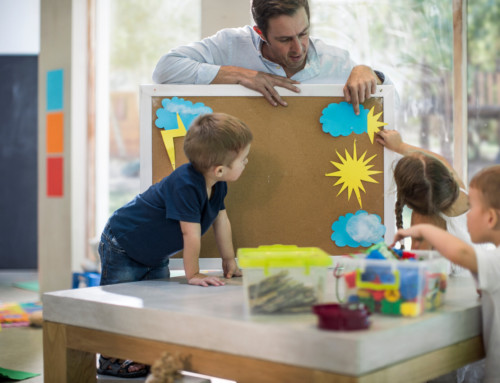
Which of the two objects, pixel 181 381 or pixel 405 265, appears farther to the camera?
pixel 181 381

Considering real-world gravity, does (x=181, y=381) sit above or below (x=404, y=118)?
below

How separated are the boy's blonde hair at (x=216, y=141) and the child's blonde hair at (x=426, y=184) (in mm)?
478

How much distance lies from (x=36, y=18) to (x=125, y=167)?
1385 mm

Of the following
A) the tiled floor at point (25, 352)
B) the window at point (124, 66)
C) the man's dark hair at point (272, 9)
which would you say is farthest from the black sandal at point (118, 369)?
the window at point (124, 66)

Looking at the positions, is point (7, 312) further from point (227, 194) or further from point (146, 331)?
point (146, 331)

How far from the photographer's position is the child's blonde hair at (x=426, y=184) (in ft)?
5.57

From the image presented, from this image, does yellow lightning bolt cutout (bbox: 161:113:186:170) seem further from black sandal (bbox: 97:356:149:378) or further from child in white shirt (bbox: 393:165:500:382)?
child in white shirt (bbox: 393:165:500:382)

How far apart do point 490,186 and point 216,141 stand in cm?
72

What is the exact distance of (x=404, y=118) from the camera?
3.87 metres

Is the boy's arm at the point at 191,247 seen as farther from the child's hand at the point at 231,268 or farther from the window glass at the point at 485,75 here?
the window glass at the point at 485,75

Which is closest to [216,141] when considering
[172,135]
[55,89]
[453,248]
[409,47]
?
[172,135]

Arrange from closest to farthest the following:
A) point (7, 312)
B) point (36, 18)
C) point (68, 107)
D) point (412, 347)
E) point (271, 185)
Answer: point (412, 347) < point (271, 185) < point (7, 312) < point (68, 107) < point (36, 18)

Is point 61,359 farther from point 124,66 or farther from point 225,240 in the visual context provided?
point 124,66

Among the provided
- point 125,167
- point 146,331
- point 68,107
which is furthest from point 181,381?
point 125,167
